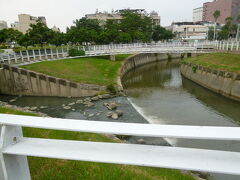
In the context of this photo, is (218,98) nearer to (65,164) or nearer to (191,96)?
(191,96)

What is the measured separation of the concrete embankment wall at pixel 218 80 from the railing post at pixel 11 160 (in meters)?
19.7

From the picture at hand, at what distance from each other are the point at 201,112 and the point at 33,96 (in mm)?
16628

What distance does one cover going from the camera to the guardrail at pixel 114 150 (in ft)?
4.80

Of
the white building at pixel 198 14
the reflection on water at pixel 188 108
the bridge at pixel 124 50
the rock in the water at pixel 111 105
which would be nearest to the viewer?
the reflection on water at pixel 188 108

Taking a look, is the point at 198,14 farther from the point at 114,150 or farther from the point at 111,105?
the point at 114,150

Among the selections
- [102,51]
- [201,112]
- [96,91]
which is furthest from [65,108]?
[102,51]

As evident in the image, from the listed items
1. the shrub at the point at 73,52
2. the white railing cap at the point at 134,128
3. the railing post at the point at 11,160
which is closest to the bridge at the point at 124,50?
the shrub at the point at 73,52

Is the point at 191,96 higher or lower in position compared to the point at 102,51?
lower

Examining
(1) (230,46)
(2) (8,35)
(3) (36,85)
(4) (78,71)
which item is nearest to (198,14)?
(1) (230,46)

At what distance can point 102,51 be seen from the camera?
34.2 metres

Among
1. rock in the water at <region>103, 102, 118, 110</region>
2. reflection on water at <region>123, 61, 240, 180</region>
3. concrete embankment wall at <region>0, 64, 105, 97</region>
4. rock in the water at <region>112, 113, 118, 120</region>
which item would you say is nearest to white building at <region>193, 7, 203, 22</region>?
reflection on water at <region>123, 61, 240, 180</region>

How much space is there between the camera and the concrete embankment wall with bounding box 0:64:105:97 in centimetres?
1906

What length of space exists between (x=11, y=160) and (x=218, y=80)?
2227 centimetres

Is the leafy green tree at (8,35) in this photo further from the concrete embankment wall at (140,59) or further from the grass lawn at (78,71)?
the concrete embankment wall at (140,59)
